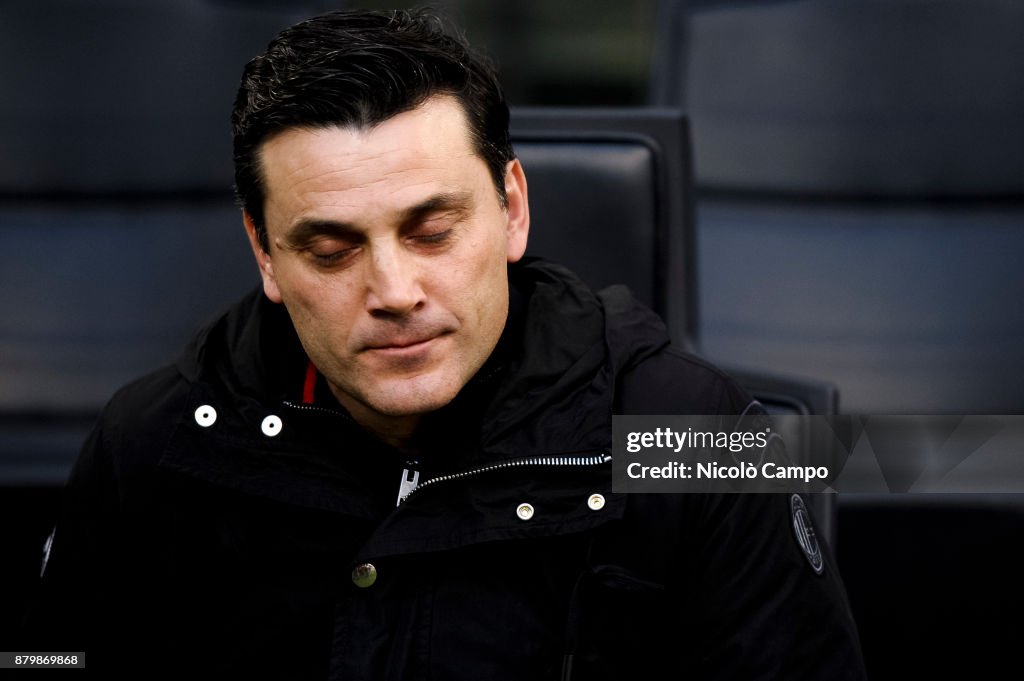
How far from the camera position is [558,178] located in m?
1.43

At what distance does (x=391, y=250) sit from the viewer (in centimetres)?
99

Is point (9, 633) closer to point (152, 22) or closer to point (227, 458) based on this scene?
Result: point (227, 458)

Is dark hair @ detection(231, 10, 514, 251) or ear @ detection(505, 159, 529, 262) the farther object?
ear @ detection(505, 159, 529, 262)

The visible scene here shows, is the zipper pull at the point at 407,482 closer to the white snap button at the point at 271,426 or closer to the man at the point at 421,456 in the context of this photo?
the man at the point at 421,456

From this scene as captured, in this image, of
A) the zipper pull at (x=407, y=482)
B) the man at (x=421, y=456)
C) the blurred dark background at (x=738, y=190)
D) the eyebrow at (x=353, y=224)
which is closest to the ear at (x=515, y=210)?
the man at (x=421, y=456)

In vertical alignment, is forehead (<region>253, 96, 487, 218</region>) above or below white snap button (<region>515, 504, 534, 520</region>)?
above

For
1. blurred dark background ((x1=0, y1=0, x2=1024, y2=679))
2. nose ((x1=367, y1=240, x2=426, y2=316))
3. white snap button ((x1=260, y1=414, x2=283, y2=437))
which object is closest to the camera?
nose ((x1=367, y1=240, x2=426, y2=316))

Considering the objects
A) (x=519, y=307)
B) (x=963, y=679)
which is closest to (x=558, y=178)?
(x=519, y=307)

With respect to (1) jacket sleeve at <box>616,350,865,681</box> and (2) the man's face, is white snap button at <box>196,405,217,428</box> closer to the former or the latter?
(2) the man's face

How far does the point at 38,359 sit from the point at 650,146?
1.04m

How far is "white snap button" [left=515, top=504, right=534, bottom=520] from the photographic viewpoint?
1.02 metres

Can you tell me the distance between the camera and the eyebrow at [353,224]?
1.00 m

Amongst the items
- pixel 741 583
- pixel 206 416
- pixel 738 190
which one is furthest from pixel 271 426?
pixel 738 190

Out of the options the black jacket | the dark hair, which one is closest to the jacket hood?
the black jacket
